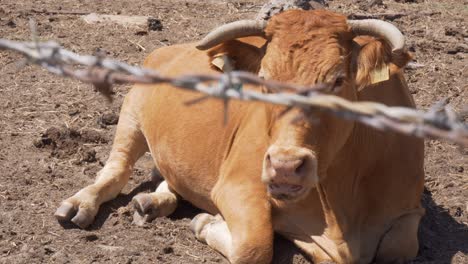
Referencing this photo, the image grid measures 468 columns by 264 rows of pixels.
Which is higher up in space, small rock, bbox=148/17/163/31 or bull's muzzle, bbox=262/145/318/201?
bull's muzzle, bbox=262/145/318/201

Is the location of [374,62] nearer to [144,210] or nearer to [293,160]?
[293,160]

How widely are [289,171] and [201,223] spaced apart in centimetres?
168

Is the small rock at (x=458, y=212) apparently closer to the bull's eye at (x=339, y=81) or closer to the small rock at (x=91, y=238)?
the bull's eye at (x=339, y=81)

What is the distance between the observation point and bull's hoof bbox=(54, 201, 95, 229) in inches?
223

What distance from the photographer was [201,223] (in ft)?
18.1

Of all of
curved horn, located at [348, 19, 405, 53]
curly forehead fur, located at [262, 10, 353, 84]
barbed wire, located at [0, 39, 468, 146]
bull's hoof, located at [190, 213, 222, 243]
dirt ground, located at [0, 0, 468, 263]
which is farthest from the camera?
bull's hoof, located at [190, 213, 222, 243]

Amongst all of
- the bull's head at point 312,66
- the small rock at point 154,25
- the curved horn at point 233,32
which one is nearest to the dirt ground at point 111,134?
the small rock at point 154,25

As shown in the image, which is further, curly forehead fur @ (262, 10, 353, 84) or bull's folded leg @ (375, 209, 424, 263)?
bull's folded leg @ (375, 209, 424, 263)

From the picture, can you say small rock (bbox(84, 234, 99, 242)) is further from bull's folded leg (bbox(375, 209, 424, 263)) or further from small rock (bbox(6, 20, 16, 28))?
small rock (bbox(6, 20, 16, 28))

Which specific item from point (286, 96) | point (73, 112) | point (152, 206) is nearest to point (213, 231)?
point (152, 206)

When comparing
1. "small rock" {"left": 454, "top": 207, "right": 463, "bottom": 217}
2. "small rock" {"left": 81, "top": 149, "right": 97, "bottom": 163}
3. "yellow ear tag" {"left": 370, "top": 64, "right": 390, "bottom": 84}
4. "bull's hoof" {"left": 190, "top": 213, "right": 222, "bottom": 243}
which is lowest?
"small rock" {"left": 81, "top": 149, "right": 97, "bottom": 163}

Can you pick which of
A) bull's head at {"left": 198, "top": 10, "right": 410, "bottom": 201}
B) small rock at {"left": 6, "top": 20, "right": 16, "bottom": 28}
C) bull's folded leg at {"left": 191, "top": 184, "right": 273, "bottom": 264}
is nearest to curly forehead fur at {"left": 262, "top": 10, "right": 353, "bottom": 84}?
bull's head at {"left": 198, "top": 10, "right": 410, "bottom": 201}

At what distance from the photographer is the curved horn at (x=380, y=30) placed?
14.4 feet

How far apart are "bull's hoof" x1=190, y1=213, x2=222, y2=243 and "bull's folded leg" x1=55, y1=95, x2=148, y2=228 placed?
28.3 inches
